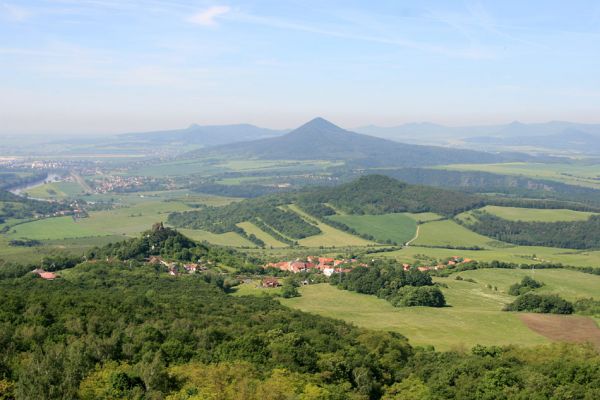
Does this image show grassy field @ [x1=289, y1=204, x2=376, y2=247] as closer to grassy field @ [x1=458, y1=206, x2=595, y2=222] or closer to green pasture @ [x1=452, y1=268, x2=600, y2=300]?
grassy field @ [x1=458, y1=206, x2=595, y2=222]

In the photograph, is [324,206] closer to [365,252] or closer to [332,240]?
[332,240]

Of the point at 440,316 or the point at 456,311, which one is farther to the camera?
the point at 456,311

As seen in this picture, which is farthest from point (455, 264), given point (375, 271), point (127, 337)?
point (127, 337)

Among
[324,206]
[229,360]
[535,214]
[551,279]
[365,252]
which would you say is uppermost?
[229,360]

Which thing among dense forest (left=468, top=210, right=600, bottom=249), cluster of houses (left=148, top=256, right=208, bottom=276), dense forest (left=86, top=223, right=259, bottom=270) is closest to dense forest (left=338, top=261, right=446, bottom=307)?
dense forest (left=86, top=223, right=259, bottom=270)

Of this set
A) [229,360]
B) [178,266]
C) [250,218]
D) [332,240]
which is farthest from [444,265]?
[229,360]
